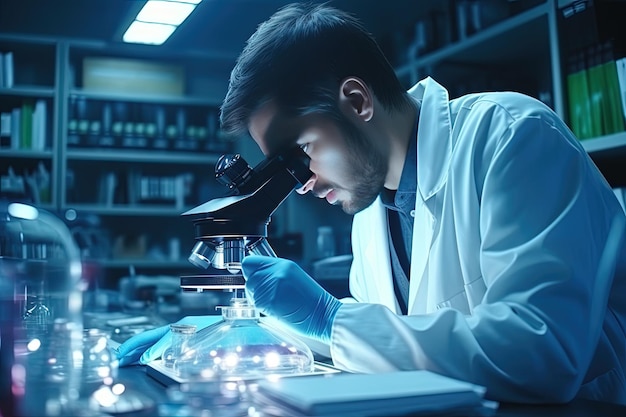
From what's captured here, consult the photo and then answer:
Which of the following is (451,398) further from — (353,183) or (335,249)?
(335,249)

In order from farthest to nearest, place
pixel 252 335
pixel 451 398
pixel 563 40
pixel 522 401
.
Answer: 1. pixel 563 40
2. pixel 252 335
3. pixel 522 401
4. pixel 451 398

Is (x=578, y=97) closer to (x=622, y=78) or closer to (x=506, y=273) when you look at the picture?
(x=622, y=78)

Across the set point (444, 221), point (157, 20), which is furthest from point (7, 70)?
point (444, 221)

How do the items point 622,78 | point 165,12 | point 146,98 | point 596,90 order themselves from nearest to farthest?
point 622,78 < point 596,90 < point 165,12 < point 146,98

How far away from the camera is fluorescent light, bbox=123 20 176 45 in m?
3.91

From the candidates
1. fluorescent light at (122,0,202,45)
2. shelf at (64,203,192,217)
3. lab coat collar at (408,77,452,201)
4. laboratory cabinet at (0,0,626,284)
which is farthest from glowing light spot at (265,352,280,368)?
shelf at (64,203,192,217)

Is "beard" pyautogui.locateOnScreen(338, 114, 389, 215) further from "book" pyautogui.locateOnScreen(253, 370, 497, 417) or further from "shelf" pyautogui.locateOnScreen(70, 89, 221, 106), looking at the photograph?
"shelf" pyautogui.locateOnScreen(70, 89, 221, 106)

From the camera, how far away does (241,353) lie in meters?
0.94

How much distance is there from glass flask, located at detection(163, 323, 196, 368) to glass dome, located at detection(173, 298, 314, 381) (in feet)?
0.04

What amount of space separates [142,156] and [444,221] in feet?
11.2

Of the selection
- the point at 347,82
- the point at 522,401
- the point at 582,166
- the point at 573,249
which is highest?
the point at 347,82

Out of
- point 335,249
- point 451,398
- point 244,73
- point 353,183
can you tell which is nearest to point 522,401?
point 451,398

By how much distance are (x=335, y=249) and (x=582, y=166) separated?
270 cm

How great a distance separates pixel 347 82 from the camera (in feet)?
4.34
